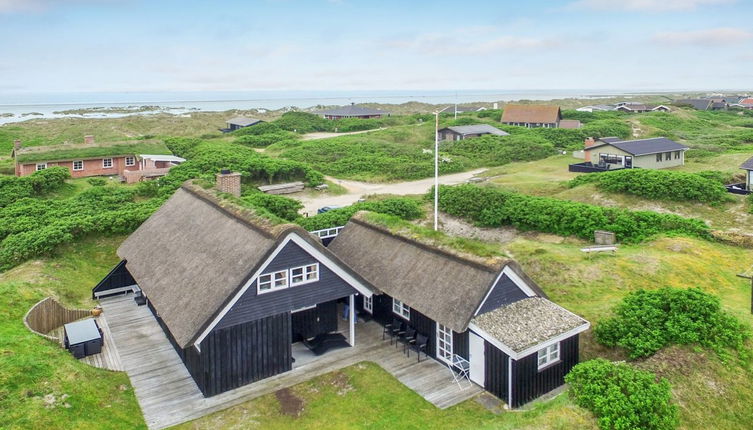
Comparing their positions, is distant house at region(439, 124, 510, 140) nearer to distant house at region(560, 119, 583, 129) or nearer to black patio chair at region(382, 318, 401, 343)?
distant house at region(560, 119, 583, 129)

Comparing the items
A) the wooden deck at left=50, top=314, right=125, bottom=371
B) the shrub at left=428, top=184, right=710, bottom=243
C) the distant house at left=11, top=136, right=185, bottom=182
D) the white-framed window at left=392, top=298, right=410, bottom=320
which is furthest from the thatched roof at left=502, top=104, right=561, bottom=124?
the wooden deck at left=50, top=314, right=125, bottom=371

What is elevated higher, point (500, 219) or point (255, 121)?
point (255, 121)

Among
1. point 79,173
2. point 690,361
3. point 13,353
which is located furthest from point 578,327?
point 79,173

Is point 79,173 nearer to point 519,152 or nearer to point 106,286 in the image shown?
point 106,286

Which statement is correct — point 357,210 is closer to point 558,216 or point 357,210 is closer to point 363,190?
point 558,216

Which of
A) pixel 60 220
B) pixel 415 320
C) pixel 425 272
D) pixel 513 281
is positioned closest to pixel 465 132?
pixel 60 220

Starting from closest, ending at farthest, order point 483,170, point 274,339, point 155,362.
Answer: point 274,339 → point 155,362 → point 483,170

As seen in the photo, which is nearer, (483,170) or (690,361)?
(690,361)
